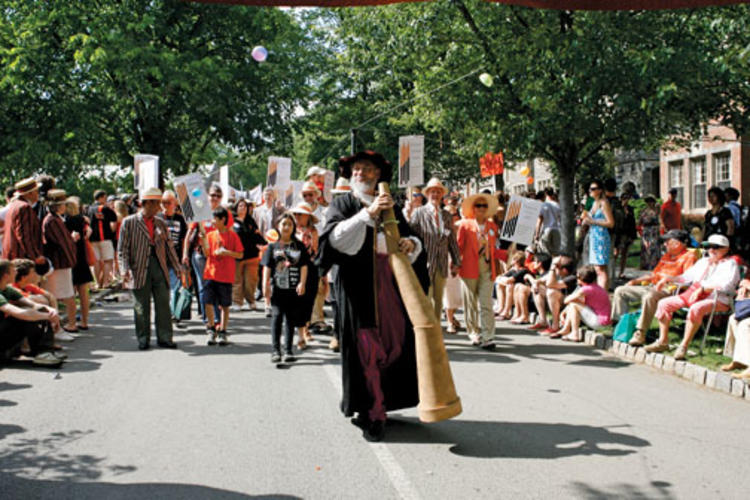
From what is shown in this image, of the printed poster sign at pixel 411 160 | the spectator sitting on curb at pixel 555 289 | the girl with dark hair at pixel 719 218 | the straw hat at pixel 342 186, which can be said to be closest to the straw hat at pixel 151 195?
the straw hat at pixel 342 186

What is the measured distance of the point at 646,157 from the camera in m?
34.8

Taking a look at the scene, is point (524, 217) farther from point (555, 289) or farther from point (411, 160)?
point (411, 160)

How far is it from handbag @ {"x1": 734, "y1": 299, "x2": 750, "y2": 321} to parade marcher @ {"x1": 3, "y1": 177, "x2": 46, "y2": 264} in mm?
8203

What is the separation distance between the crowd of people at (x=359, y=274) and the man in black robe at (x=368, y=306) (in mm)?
11

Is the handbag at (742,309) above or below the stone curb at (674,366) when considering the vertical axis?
above

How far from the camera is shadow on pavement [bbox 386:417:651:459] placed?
17.1ft

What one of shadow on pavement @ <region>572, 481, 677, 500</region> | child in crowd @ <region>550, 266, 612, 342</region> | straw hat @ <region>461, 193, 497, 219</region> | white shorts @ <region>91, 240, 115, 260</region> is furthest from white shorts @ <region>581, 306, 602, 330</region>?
white shorts @ <region>91, 240, 115, 260</region>

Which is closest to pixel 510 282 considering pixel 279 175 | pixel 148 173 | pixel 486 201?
pixel 486 201

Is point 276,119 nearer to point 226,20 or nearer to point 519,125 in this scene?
point 226,20

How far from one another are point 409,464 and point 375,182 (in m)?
2.14

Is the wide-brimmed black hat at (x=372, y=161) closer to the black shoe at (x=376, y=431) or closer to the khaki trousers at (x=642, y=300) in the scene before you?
the black shoe at (x=376, y=431)

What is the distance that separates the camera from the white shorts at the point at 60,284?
10.3m

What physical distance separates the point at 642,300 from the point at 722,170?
877 inches

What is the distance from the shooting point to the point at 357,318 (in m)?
5.63
